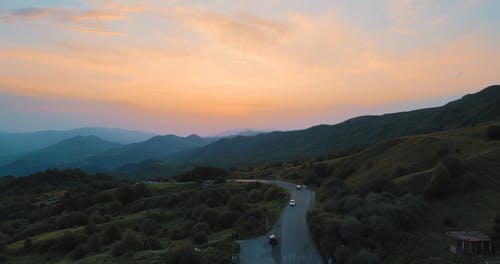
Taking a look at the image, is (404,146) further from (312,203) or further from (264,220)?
(264,220)

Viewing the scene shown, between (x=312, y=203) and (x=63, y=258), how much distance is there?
3211 cm

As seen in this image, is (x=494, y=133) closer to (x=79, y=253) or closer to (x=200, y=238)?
(x=200, y=238)

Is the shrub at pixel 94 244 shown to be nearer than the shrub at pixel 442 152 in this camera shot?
Yes

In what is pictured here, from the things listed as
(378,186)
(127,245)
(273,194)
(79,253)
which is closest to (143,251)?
(127,245)

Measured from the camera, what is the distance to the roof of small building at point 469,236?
21859mm

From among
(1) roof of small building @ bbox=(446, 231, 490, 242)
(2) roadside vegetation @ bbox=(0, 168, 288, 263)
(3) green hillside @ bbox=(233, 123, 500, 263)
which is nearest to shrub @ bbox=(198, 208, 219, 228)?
(2) roadside vegetation @ bbox=(0, 168, 288, 263)

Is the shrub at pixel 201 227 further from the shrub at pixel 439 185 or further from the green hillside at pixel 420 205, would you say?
the shrub at pixel 439 185

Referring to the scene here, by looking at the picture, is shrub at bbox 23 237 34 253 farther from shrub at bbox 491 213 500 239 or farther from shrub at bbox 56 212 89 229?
shrub at bbox 491 213 500 239

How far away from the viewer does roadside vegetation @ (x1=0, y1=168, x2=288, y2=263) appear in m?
32.5

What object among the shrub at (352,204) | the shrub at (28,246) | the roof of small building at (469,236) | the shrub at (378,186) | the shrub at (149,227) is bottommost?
the shrub at (28,246)

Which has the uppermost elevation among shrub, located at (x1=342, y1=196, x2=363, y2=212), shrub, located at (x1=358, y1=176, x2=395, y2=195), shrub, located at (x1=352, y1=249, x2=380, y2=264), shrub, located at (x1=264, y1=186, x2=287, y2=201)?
shrub, located at (x1=358, y1=176, x2=395, y2=195)

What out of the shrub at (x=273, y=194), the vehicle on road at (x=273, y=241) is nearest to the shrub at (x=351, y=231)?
the vehicle on road at (x=273, y=241)

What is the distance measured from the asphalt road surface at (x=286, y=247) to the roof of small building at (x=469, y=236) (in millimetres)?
9840

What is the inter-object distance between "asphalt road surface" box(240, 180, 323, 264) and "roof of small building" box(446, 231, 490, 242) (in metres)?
9.84
